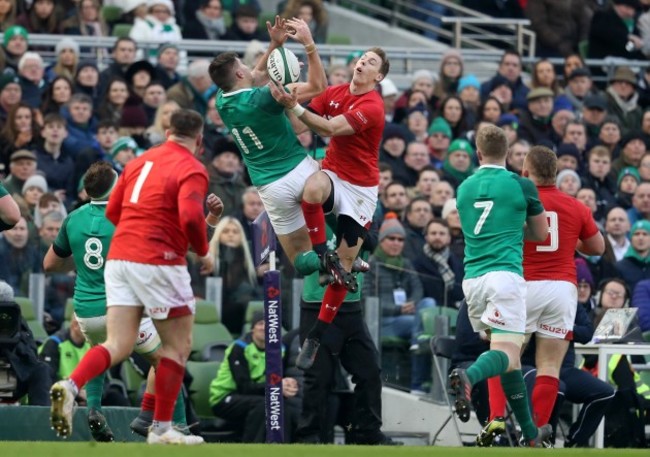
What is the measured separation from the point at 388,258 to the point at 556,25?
33.5 feet

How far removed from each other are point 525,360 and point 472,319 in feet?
7.56

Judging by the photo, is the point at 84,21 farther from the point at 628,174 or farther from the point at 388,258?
the point at 628,174

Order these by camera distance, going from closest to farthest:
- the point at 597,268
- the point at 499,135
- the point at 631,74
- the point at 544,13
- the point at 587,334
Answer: the point at 499,135 → the point at 587,334 → the point at 597,268 → the point at 631,74 → the point at 544,13

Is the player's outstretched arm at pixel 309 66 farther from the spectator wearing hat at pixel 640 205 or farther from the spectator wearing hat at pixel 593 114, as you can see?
the spectator wearing hat at pixel 593 114

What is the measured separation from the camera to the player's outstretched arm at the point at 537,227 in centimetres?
1418

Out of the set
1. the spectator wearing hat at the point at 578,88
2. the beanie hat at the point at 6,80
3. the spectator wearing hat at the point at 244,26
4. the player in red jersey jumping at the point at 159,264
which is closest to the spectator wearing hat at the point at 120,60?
the beanie hat at the point at 6,80

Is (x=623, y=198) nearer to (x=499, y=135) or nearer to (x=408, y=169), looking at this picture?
(x=408, y=169)

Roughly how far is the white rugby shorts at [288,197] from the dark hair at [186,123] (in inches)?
67.1

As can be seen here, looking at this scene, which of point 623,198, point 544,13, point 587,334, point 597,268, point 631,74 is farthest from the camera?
point 544,13

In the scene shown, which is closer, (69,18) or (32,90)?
(32,90)

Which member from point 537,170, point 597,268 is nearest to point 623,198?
point 597,268

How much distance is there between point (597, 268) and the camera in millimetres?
20844

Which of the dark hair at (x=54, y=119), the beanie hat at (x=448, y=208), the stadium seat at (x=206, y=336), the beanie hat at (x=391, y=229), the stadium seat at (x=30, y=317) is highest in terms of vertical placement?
the dark hair at (x=54, y=119)

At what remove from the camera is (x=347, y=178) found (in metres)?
14.6
